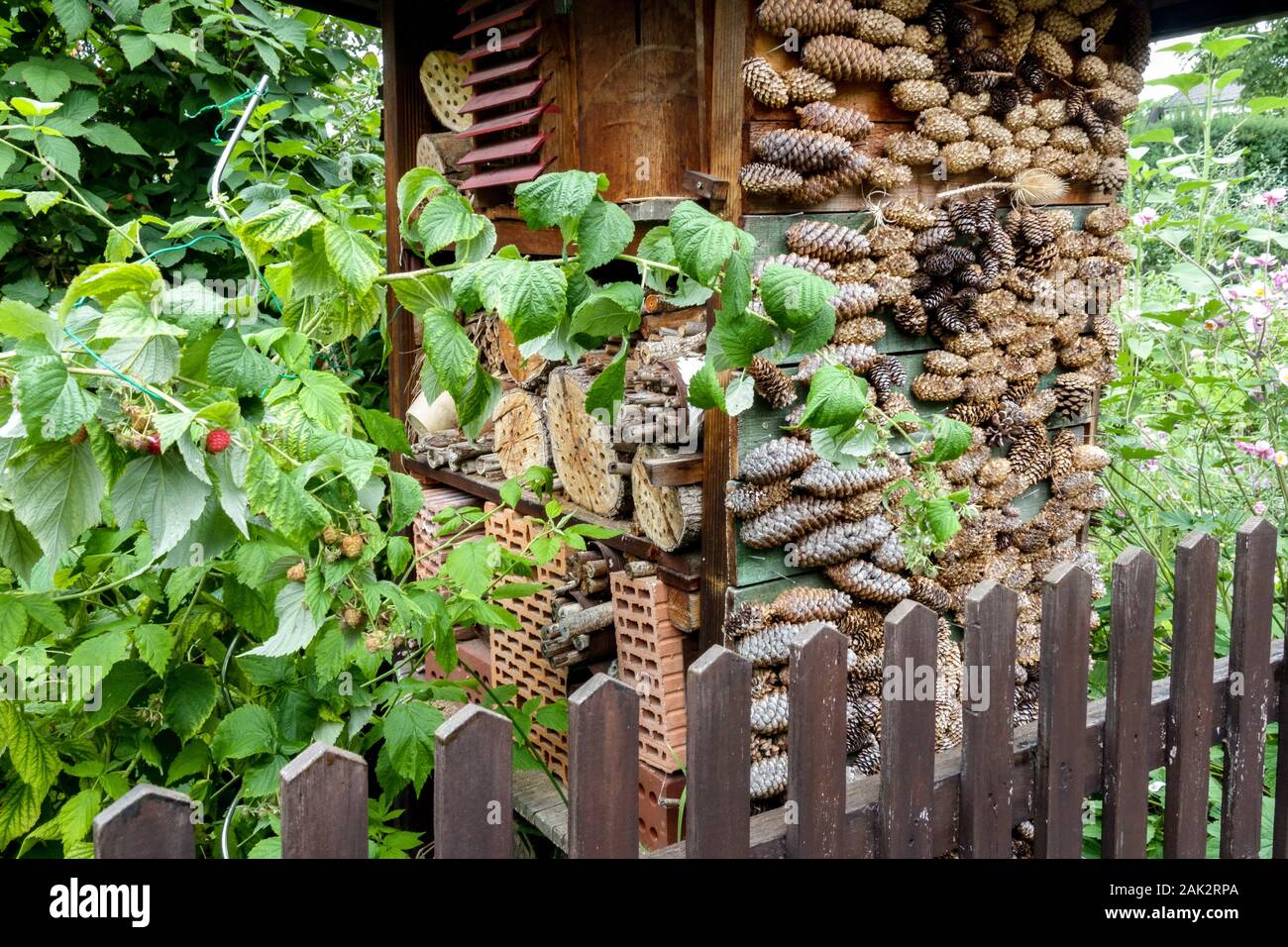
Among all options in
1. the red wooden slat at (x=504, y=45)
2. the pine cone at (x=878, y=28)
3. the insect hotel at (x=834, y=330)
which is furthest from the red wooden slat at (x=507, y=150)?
the pine cone at (x=878, y=28)

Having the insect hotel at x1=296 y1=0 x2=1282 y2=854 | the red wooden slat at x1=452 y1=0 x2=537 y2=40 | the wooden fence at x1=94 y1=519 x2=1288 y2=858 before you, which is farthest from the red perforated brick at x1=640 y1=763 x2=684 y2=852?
the red wooden slat at x1=452 y1=0 x2=537 y2=40

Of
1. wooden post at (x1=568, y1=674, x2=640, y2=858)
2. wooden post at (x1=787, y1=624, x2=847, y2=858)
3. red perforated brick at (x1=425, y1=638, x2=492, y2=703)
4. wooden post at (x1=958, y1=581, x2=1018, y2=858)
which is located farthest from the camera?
red perforated brick at (x1=425, y1=638, x2=492, y2=703)

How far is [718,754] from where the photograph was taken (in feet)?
4.55

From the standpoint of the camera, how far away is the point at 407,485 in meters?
1.65

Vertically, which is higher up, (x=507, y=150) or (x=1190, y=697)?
(x=507, y=150)

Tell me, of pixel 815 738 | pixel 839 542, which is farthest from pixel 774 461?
pixel 815 738

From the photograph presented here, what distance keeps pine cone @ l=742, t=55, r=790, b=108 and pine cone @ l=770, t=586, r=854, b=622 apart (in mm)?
1127

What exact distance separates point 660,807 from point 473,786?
156 cm

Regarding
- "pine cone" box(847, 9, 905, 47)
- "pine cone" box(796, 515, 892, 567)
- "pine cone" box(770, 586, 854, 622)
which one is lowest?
"pine cone" box(770, 586, 854, 622)

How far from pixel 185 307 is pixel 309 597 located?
411 millimetres

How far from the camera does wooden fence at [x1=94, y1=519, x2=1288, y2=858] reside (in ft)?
3.85

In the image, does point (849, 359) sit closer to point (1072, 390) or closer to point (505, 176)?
point (1072, 390)

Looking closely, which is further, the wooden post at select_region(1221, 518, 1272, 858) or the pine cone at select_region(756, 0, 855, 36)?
the pine cone at select_region(756, 0, 855, 36)

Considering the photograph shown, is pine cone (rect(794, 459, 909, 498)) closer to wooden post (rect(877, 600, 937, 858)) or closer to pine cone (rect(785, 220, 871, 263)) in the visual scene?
pine cone (rect(785, 220, 871, 263))
